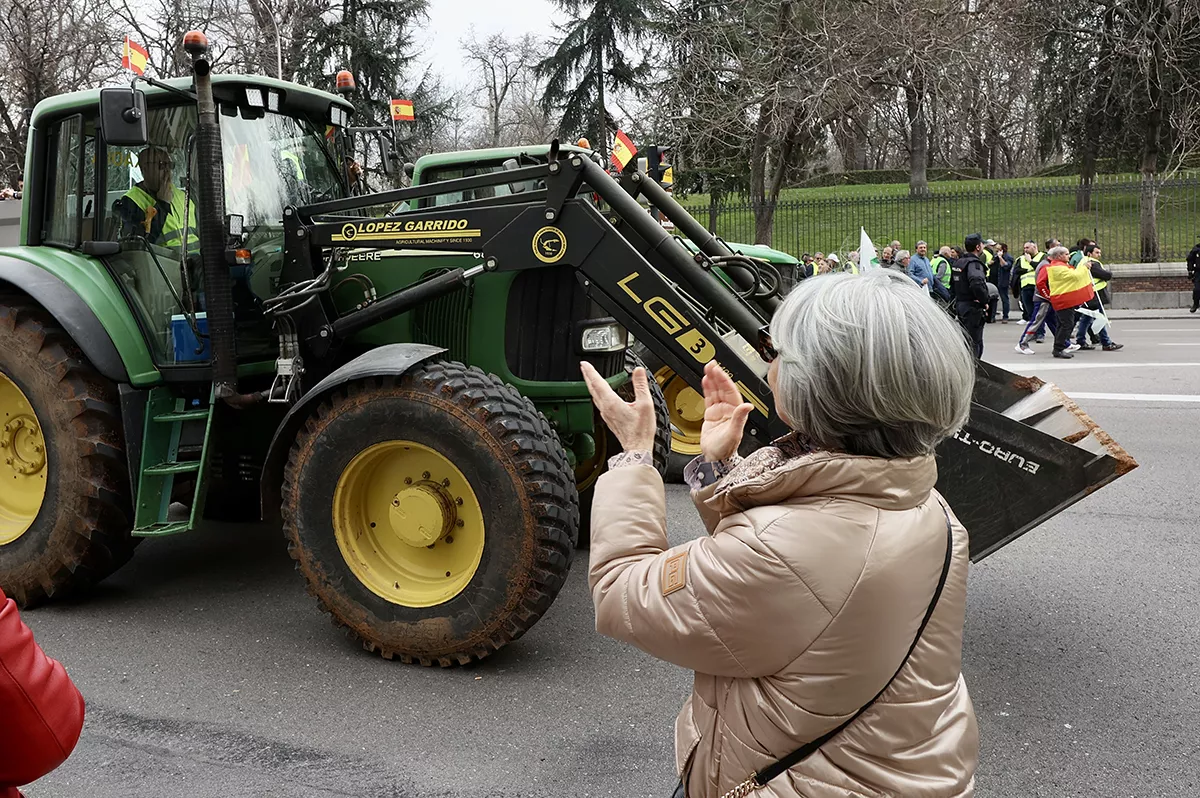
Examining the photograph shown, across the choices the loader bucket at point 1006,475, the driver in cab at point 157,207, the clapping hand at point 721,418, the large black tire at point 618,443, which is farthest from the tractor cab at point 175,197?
the clapping hand at point 721,418

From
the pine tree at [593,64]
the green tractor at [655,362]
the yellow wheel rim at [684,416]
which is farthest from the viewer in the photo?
the pine tree at [593,64]

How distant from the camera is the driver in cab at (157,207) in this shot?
5190 millimetres

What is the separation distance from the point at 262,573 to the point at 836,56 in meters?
20.6

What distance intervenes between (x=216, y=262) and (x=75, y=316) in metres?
0.75

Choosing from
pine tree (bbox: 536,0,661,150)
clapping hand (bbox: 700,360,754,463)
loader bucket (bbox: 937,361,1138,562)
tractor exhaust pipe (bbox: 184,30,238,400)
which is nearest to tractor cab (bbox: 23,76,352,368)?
tractor exhaust pipe (bbox: 184,30,238,400)

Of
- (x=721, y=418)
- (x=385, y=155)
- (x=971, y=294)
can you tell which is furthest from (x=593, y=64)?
(x=721, y=418)

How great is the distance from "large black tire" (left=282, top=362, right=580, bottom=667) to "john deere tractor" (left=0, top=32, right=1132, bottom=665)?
0.01m

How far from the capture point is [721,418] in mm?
2223

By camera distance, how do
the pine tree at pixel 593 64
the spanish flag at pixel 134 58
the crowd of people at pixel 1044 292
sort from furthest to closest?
the pine tree at pixel 593 64
the crowd of people at pixel 1044 292
the spanish flag at pixel 134 58

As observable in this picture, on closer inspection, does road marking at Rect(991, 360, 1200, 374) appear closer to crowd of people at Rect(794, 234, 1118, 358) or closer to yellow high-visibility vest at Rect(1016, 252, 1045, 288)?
crowd of people at Rect(794, 234, 1118, 358)

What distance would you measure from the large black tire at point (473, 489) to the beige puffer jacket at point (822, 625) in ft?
7.79

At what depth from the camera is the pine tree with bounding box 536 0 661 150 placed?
3372cm

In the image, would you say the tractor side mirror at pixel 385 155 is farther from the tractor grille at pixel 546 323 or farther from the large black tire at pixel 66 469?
the large black tire at pixel 66 469

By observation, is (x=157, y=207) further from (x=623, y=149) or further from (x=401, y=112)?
(x=623, y=149)
